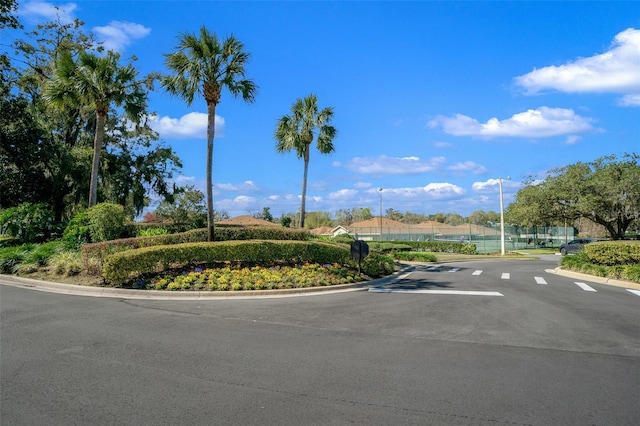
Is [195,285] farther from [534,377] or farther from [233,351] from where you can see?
[534,377]

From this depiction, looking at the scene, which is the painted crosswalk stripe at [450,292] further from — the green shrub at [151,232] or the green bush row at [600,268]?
the green shrub at [151,232]

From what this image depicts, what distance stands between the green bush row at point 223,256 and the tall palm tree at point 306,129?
8.00m

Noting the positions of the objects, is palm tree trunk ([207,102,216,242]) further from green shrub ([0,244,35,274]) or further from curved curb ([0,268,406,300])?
green shrub ([0,244,35,274])

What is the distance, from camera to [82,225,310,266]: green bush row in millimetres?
12820

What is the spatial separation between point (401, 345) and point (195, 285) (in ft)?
23.3

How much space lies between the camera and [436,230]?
60.7 m

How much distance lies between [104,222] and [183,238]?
3639mm

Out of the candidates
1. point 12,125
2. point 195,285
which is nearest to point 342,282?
point 195,285

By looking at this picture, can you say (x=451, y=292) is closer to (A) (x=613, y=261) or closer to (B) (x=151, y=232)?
(A) (x=613, y=261)

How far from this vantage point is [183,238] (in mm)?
15109

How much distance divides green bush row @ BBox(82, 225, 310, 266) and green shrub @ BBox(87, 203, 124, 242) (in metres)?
2.96

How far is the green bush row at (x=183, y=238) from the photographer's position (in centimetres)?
1282

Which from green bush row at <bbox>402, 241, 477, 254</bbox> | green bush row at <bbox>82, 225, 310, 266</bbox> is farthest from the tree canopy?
green bush row at <bbox>82, 225, 310, 266</bbox>

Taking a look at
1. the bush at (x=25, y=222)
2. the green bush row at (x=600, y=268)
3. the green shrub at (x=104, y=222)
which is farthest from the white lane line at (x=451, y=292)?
the bush at (x=25, y=222)
